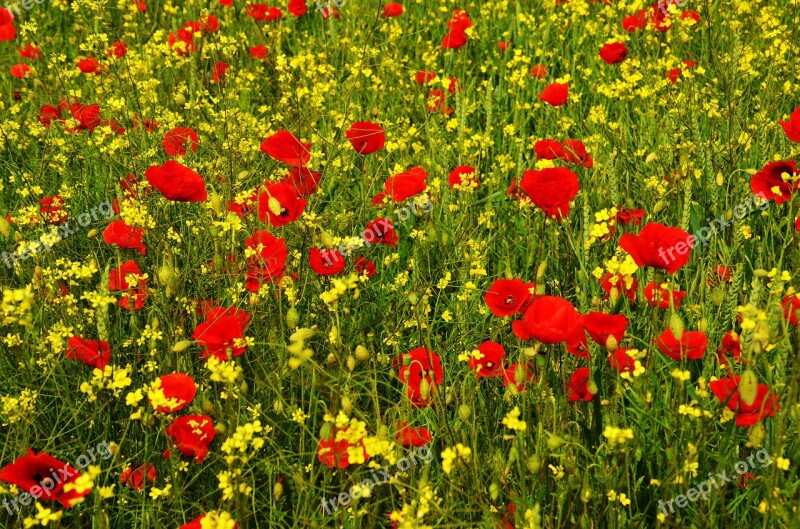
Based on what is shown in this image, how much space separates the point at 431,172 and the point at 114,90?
1.34 m

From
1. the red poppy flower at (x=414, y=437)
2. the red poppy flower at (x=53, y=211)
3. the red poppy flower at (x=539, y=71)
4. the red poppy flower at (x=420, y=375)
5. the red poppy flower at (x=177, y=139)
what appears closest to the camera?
the red poppy flower at (x=414, y=437)

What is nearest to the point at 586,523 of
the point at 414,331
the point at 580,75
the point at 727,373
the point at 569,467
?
the point at 569,467

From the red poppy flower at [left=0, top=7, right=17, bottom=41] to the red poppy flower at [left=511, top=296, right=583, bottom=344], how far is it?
3.37 meters

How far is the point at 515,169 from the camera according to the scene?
3.60 meters

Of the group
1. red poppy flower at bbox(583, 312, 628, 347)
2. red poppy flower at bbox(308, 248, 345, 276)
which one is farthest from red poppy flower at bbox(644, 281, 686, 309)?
red poppy flower at bbox(308, 248, 345, 276)

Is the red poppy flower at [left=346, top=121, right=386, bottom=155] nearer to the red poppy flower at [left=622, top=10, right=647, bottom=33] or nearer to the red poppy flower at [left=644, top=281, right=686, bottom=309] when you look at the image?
the red poppy flower at [left=644, top=281, right=686, bottom=309]

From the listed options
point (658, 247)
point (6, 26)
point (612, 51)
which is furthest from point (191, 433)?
point (6, 26)

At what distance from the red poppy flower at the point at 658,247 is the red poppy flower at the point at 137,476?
3.83 feet

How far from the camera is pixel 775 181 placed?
99.0 inches

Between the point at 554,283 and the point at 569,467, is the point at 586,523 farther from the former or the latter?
the point at 554,283

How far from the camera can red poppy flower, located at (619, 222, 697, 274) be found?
195 cm

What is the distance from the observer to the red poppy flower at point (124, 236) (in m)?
2.50

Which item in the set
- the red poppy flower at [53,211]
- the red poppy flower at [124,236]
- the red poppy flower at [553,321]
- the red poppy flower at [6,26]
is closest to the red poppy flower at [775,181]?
the red poppy flower at [553,321]

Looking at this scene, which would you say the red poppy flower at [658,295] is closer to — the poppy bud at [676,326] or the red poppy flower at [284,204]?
the poppy bud at [676,326]
